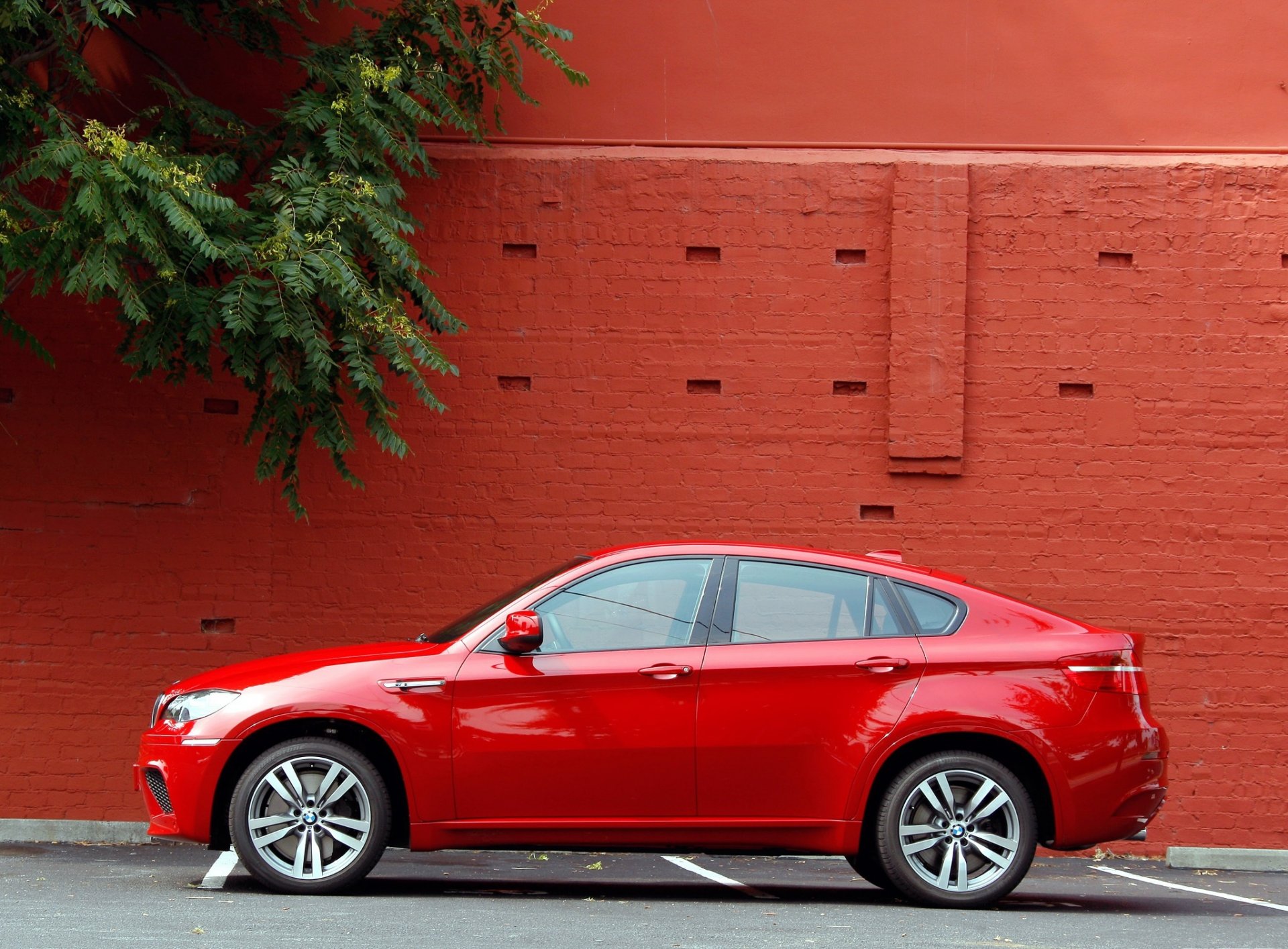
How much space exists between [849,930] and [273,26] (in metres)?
7.56

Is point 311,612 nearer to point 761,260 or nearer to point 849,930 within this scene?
point 761,260

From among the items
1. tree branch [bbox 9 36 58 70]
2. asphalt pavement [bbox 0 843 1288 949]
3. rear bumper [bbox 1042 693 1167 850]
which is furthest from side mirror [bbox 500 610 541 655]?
tree branch [bbox 9 36 58 70]

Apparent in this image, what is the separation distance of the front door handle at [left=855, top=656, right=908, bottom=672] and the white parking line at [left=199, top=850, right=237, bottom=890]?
3085 millimetres

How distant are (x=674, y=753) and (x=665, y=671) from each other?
0.38 m

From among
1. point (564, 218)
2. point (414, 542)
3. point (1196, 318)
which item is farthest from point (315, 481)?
point (1196, 318)

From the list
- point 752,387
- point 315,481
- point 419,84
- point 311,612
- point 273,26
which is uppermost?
point 273,26

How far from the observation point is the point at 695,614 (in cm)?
678

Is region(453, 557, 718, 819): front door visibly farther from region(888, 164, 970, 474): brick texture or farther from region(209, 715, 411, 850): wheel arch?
region(888, 164, 970, 474): brick texture

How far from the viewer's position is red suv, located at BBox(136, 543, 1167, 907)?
6.47 m

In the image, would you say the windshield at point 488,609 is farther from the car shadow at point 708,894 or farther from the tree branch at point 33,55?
the tree branch at point 33,55

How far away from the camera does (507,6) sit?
32.4 ft

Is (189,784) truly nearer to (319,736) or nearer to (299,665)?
(319,736)

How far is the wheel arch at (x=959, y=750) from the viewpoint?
6.63 metres

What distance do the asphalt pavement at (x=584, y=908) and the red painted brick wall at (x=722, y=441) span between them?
1757mm
